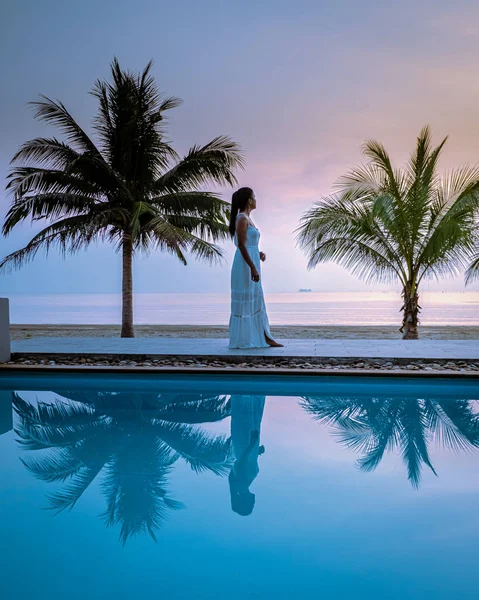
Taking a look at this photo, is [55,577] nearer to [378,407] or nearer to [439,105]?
[378,407]

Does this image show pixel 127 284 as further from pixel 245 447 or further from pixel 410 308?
pixel 245 447

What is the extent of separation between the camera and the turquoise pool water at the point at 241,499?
1963mm

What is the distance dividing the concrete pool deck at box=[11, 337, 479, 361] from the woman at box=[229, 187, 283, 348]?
253mm

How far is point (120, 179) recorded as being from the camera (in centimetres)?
1072

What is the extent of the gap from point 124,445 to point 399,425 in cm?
214

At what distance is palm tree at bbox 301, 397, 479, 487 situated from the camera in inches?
136

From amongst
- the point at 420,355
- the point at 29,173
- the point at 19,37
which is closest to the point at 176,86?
the point at 19,37

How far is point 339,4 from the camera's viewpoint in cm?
1126

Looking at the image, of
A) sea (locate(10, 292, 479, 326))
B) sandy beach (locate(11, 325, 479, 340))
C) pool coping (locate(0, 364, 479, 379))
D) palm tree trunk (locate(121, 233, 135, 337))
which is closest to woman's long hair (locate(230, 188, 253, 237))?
pool coping (locate(0, 364, 479, 379))

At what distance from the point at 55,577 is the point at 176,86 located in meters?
13.3

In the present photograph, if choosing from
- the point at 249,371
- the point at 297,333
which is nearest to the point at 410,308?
the point at 297,333

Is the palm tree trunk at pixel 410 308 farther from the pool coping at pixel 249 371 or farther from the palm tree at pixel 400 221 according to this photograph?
the pool coping at pixel 249 371

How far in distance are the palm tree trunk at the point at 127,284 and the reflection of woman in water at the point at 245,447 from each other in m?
6.36

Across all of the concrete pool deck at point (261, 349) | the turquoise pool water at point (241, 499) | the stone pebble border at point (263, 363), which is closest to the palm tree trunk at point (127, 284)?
the concrete pool deck at point (261, 349)
